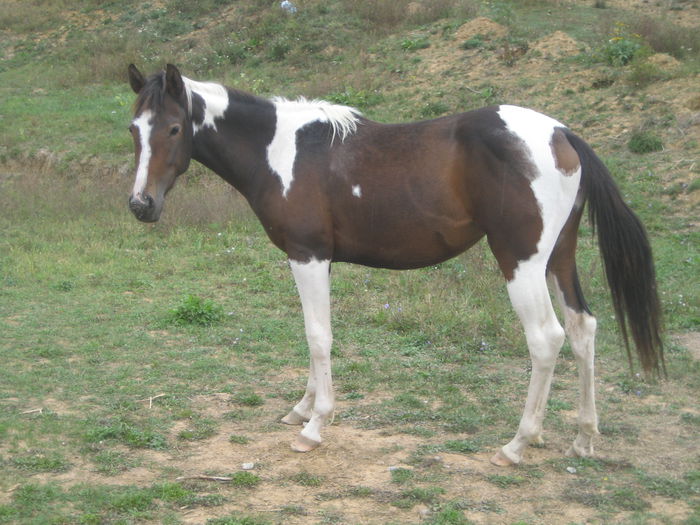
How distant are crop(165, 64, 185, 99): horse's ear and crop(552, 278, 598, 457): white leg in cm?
271

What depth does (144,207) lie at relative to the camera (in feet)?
14.6

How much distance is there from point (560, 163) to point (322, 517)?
2344 millimetres

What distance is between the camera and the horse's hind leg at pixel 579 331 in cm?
456

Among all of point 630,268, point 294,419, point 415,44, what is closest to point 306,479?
point 294,419

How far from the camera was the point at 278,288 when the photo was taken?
26.7 ft

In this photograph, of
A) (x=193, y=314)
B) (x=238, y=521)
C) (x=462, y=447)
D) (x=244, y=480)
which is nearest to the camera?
(x=238, y=521)

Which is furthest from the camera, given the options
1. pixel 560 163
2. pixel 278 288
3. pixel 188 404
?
pixel 278 288

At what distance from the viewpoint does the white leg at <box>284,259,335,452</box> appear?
185 inches

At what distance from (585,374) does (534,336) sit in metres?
0.48

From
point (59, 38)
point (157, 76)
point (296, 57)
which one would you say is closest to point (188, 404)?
point (157, 76)

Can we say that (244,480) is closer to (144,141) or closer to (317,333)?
(317,333)

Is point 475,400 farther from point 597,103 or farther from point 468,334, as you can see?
point 597,103

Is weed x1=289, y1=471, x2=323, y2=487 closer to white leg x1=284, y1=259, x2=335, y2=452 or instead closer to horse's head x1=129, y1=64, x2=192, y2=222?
white leg x1=284, y1=259, x2=335, y2=452

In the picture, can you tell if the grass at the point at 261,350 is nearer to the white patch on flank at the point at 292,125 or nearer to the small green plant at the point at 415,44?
the small green plant at the point at 415,44
